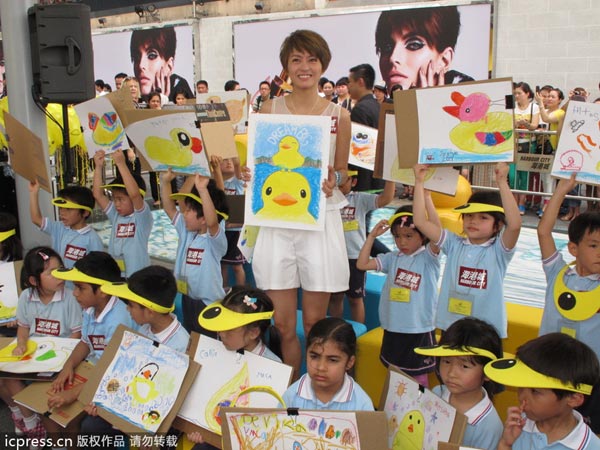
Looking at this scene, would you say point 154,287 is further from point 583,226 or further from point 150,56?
point 150,56

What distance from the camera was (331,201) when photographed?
304 centimetres

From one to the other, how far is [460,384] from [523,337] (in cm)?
135

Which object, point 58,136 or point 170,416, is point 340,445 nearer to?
point 170,416

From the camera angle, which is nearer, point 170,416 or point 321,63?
point 170,416

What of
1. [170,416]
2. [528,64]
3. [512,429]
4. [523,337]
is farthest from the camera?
[528,64]

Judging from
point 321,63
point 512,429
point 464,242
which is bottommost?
point 512,429

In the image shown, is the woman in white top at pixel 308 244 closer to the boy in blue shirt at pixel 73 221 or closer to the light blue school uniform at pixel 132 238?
the light blue school uniform at pixel 132 238

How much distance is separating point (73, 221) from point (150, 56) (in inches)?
496

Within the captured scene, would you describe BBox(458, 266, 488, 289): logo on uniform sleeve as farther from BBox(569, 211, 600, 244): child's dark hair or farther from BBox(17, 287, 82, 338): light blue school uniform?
BBox(17, 287, 82, 338): light blue school uniform

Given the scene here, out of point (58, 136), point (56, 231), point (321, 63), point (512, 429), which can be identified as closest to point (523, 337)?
point (512, 429)

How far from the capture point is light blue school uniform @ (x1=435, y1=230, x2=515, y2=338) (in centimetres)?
298

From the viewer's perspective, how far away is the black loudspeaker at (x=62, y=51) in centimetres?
430

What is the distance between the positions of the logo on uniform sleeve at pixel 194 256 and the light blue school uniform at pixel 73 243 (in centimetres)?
81

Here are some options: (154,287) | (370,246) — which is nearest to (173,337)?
(154,287)
